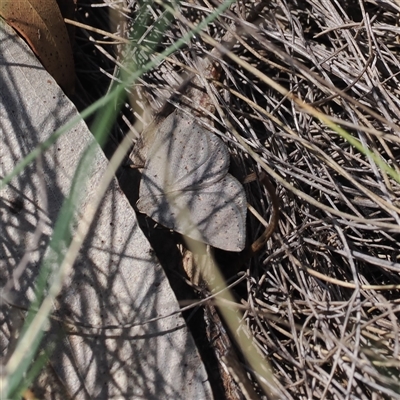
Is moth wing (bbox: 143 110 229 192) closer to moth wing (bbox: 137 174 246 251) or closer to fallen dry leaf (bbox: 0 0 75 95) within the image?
moth wing (bbox: 137 174 246 251)

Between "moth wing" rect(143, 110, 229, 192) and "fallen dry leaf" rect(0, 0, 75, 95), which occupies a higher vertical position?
"fallen dry leaf" rect(0, 0, 75, 95)

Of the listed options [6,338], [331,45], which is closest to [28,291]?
[6,338]

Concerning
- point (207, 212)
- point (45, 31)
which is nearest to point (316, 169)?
point (207, 212)

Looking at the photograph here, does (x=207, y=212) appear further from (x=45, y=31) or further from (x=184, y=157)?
(x=45, y=31)

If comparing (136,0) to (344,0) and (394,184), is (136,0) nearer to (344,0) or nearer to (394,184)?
(344,0)

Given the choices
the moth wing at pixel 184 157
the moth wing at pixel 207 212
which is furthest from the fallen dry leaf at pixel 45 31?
the moth wing at pixel 207 212

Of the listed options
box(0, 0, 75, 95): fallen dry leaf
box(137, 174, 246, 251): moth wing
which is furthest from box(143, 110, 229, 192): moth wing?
box(0, 0, 75, 95): fallen dry leaf
